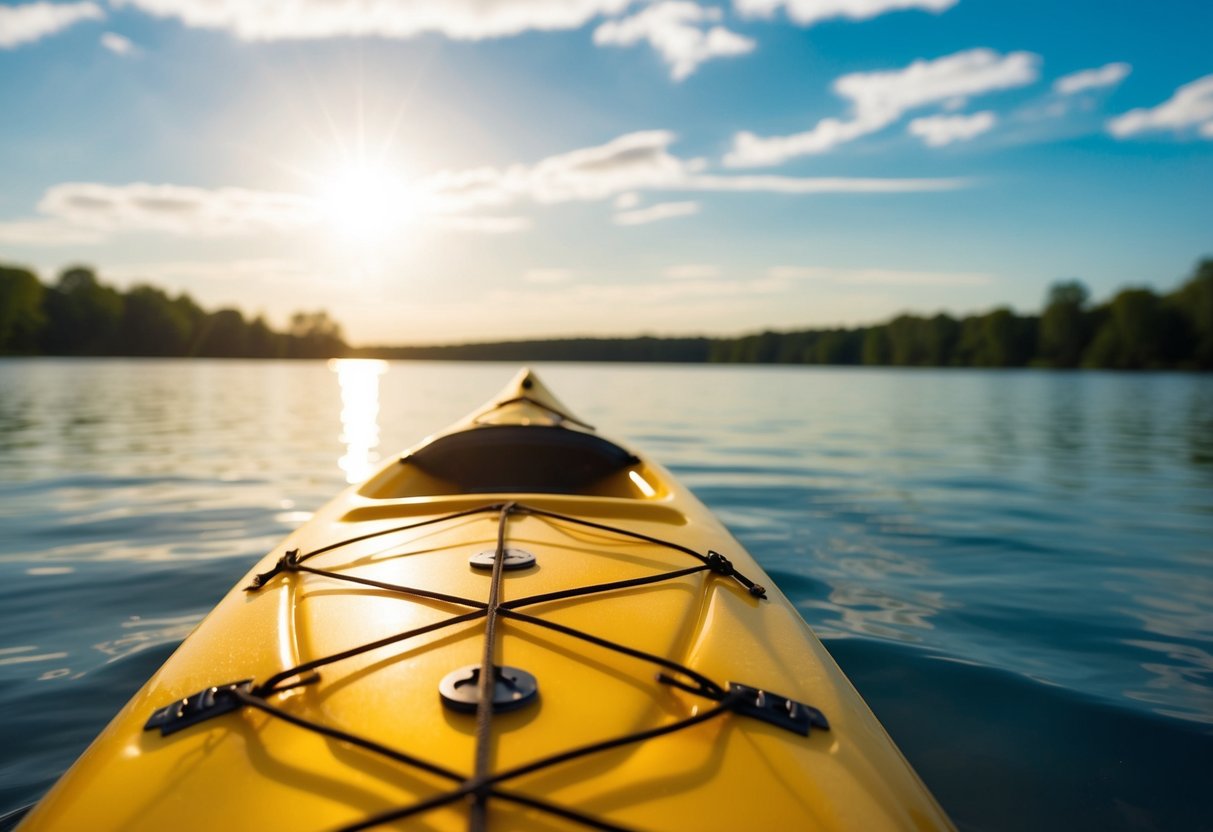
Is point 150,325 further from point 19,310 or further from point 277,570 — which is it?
point 277,570

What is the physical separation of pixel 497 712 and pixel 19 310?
228ft

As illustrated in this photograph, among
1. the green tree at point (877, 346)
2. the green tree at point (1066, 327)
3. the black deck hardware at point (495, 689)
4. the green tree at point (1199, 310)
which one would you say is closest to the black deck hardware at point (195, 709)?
the black deck hardware at point (495, 689)

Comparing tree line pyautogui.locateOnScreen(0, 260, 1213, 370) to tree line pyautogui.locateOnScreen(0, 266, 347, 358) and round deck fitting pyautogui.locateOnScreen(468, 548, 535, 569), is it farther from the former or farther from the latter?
round deck fitting pyautogui.locateOnScreen(468, 548, 535, 569)

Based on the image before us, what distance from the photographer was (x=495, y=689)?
1444 millimetres

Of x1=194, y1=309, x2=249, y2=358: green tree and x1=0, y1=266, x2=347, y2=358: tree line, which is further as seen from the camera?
x1=194, y1=309, x2=249, y2=358: green tree

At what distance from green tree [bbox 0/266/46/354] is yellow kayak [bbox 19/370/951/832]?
222ft

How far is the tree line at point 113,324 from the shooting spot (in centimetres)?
5512

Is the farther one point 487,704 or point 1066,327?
point 1066,327

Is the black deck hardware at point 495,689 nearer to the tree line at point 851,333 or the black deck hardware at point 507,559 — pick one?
the black deck hardware at point 507,559

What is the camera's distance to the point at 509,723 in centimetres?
138

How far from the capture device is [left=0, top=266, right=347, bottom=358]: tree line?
55.1m

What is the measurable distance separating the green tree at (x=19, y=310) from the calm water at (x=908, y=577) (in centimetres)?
5565

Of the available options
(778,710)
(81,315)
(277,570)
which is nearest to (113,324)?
(81,315)

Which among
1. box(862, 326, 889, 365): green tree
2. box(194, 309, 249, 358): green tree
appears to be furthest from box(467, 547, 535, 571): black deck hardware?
box(194, 309, 249, 358): green tree
